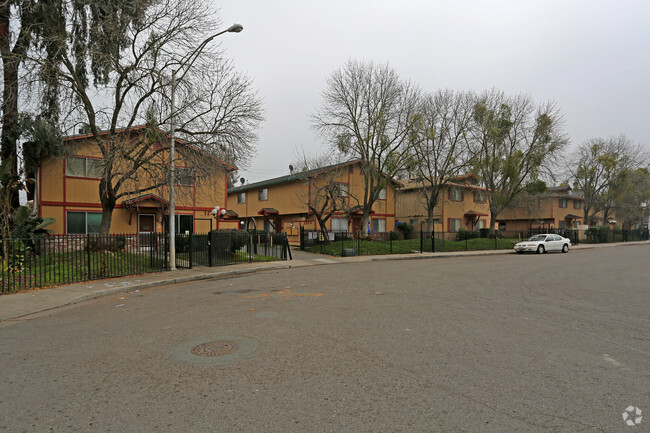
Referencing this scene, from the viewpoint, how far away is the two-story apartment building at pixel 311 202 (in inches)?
1180

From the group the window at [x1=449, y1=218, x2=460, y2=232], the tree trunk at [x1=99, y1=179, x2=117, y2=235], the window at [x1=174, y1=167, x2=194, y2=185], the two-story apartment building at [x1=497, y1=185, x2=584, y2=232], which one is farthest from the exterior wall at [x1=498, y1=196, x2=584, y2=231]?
the tree trunk at [x1=99, y1=179, x2=117, y2=235]

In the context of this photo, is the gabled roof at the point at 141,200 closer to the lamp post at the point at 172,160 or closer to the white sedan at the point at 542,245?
the lamp post at the point at 172,160

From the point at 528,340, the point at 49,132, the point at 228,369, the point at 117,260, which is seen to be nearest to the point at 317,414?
the point at 228,369

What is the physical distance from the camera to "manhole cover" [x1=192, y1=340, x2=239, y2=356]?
495 centimetres

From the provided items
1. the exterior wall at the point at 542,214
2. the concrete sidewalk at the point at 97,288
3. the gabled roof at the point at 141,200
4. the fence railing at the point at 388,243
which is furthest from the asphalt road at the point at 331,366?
the exterior wall at the point at 542,214

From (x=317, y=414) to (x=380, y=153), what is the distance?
87.4ft

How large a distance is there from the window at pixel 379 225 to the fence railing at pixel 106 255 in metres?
14.6

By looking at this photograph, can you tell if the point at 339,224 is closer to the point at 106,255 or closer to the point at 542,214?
the point at 106,255

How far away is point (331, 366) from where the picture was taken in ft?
14.6

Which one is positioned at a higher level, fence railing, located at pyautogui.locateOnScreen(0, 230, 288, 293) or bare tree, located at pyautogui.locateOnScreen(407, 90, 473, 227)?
bare tree, located at pyautogui.locateOnScreen(407, 90, 473, 227)

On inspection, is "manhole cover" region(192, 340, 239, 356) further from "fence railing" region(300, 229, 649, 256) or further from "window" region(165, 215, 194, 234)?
"window" region(165, 215, 194, 234)

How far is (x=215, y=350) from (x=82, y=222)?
20254 mm

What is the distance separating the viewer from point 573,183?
161 ft

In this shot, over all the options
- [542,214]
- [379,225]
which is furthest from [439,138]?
[542,214]
